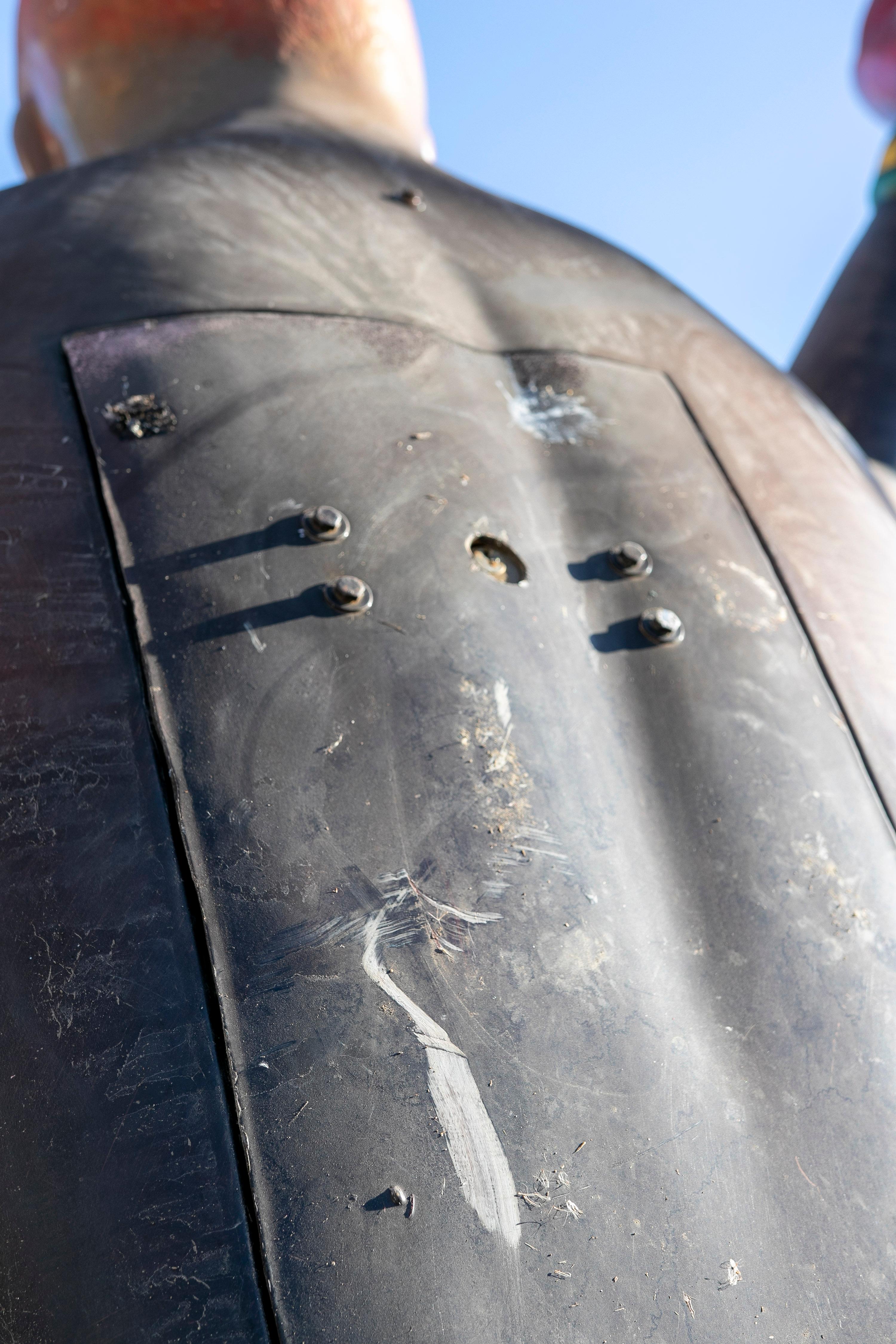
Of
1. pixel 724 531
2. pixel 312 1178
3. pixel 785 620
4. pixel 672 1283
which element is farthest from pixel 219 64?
pixel 672 1283

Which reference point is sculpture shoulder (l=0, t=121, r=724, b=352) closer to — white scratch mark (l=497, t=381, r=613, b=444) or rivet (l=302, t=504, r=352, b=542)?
white scratch mark (l=497, t=381, r=613, b=444)

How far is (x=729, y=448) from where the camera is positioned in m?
1.18

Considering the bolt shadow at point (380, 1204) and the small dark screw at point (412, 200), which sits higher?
the small dark screw at point (412, 200)

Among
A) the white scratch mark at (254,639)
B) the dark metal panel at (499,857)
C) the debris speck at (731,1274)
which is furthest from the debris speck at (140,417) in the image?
the debris speck at (731,1274)

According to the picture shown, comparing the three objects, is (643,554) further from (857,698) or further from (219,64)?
(219,64)

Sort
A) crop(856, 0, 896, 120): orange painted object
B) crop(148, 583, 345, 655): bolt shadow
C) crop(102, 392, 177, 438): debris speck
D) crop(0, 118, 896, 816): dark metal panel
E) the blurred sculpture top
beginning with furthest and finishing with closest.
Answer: crop(856, 0, 896, 120): orange painted object → the blurred sculpture top → crop(0, 118, 896, 816): dark metal panel → crop(102, 392, 177, 438): debris speck → crop(148, 583, 345, 655): bolt shadow

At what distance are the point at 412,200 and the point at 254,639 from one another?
2.62ft

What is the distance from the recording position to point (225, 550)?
2.89 feet

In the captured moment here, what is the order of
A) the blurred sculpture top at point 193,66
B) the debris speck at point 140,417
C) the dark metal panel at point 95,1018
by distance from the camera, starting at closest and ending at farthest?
1. the dark metal panel at point 95,1018
2. the debris speck at point 140,417
3. the blurred sculpture top at point 193,66

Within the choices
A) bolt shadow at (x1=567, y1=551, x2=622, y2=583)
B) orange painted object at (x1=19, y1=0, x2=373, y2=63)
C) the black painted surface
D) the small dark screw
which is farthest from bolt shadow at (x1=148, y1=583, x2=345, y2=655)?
orange painted object at (x1=19, y1=0, x2=373, y2=63)

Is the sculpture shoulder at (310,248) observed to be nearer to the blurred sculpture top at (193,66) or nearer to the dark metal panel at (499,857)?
the dark metal panel at (499,857)

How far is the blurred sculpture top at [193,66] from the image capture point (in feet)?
5.46

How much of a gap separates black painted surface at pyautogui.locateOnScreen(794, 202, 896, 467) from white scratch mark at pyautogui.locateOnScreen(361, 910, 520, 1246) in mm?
1326

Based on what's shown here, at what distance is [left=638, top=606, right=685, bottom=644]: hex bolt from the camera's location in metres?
0.97
